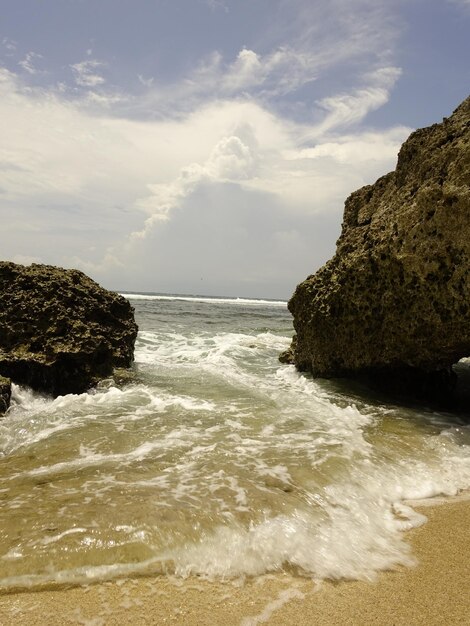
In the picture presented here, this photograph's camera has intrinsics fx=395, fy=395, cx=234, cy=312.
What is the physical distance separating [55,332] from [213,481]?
5217 mm

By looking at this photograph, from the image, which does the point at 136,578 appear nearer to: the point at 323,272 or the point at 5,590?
the point at 5,590

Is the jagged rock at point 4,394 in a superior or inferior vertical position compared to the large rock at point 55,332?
inferior

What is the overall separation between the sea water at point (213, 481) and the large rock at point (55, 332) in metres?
0.49

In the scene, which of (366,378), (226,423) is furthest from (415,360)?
(226,423)

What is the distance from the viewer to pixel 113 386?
792 cm

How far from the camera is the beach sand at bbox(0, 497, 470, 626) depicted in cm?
230

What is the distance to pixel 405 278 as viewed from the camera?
6.71 metres

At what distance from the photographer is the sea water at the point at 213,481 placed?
9.25ft

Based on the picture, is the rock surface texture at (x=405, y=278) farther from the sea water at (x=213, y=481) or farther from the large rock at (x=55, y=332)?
the large rock at (x=55, y=332)

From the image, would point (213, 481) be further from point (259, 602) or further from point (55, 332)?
point (55, 332)

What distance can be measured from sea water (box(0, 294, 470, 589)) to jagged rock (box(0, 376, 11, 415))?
151mm

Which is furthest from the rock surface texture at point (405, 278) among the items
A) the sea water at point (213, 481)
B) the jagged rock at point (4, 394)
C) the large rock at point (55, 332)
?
the jagged rock at point (4, 394)

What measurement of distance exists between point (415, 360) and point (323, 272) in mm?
2882

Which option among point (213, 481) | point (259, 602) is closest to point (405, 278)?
point (213, 481)
